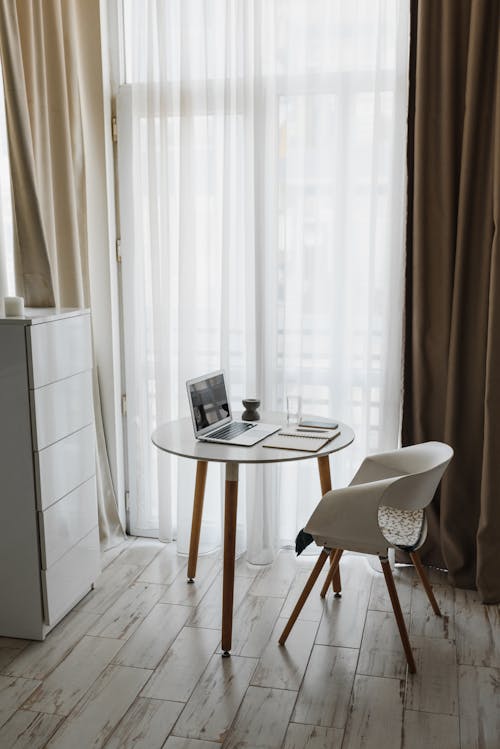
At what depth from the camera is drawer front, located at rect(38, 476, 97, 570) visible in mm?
2641

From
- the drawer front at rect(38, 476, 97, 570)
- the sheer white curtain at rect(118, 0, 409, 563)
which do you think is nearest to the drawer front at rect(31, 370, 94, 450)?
the drawer front at rect(38, 476, 97, 570)

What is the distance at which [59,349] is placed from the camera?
2.70 m

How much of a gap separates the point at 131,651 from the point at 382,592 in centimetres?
105

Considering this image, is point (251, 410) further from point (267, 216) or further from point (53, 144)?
point (53, 144)

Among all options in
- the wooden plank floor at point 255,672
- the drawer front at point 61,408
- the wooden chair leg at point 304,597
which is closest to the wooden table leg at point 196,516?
the wooden plank floor at point 255,672

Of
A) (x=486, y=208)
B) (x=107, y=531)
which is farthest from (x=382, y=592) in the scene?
(x=486, y=208)

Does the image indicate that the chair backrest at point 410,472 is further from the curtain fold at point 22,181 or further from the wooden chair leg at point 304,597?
the curtain fold at point 22,181

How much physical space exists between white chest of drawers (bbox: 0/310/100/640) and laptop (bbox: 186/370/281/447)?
0.47 meters

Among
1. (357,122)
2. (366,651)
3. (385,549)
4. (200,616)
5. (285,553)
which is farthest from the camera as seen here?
(285,553)

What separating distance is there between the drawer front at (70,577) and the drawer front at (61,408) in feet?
1.51

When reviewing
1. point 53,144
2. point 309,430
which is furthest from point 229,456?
point 53,144

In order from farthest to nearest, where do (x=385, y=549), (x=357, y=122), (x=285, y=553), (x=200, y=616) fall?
(x=285, y=553), (x=357, y=122), (x=200, y=616), (x=385, y=549)

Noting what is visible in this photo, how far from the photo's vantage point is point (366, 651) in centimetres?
261

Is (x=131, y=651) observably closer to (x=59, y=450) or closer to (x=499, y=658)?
(x=59, y=450)
